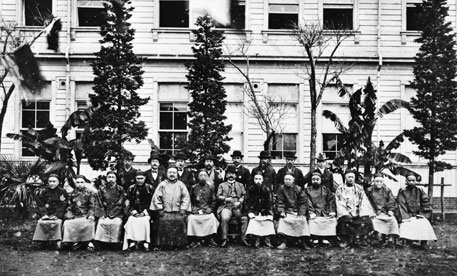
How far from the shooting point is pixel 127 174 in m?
12.4

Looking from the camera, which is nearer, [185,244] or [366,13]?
[185,244]

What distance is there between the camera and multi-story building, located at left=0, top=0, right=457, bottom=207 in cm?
1830

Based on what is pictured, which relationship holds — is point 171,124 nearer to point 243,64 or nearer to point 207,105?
point 243,64

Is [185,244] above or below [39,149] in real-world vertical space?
below

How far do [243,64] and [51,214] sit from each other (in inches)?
366

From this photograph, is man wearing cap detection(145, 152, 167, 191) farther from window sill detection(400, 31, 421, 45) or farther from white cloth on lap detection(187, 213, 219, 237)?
window sill detection(400, 31, 421, 45)

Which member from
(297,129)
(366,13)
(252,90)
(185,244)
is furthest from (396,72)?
(185,244)

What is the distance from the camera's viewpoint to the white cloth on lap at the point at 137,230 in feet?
34.3

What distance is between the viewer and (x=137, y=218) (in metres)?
10.6

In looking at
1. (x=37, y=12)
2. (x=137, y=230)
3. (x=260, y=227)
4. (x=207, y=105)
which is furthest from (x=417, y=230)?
(x=37, y=12)

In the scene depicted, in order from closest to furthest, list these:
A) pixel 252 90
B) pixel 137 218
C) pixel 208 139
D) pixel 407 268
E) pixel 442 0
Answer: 1. pixel 407 268
2. pixel 137 218
3. pixel 208 139
4. pixel 442 0
5. pixel 252 90

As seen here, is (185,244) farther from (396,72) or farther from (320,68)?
(396,72)

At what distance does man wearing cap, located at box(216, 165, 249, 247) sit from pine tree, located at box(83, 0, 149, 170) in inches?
117

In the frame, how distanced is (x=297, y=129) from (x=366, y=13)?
14.5 ft
